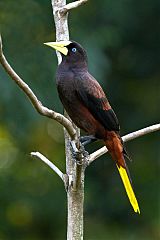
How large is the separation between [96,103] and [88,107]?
30 millimetres

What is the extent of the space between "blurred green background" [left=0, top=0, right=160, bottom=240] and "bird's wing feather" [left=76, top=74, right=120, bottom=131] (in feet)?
6.63

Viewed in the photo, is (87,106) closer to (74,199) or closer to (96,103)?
(96,103)

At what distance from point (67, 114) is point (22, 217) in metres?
2.92

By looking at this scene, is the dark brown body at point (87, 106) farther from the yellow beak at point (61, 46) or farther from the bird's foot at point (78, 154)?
the bird's foot at point (78, 154)

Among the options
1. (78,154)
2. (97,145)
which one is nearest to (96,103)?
(78,154)

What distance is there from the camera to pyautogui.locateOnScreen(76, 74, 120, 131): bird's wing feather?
294 cm

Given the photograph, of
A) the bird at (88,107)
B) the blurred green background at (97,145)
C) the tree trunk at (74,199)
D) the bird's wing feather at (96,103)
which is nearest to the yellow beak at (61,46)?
the bird at (88,107)

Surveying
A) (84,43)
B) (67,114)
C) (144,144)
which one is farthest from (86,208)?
(67,114)

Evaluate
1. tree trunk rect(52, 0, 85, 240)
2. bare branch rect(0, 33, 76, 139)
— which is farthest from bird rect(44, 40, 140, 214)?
bare branch rect(0, 33, 76, 139)

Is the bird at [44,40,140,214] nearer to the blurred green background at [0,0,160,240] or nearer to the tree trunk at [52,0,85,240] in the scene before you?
the tree trunk at [52,0,85,240]

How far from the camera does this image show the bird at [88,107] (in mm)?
2926

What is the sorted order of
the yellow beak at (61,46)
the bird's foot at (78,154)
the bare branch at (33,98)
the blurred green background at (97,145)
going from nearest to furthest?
the bare branch at (33,98) → the bird's foot at (78,154) → the yellow beak at (61,46) → the blurred green background at (97,145)

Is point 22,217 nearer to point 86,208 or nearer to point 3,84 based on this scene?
point 86,208

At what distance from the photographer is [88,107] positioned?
2.97 meters
